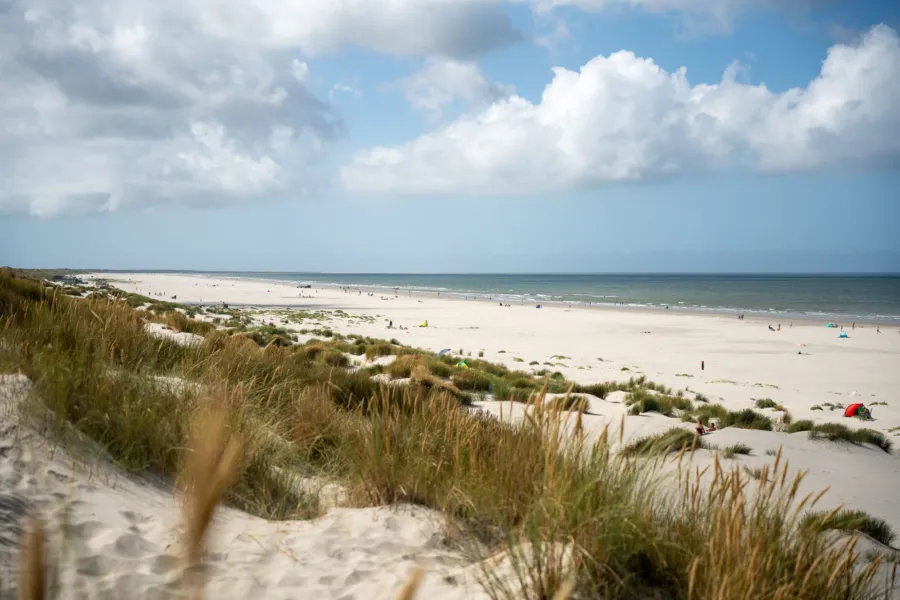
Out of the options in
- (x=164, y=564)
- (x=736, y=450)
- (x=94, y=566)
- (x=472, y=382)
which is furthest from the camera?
(x=472, y=382)

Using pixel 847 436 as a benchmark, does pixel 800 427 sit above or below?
below

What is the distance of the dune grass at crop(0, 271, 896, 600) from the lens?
8.36ft

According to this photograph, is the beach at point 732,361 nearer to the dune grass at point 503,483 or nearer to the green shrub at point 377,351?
the dune grass at point 503,483

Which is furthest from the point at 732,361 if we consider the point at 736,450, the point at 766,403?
the point at 736,450

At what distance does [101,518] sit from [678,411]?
1275 cm

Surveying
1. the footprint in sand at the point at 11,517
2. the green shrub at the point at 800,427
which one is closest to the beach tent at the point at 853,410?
the green shrub at the point at 800,427

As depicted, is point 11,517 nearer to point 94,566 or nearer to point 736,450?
point 94,566

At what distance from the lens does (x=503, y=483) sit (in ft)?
11.5

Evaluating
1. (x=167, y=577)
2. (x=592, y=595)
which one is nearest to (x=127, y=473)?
(x=167, y=577)

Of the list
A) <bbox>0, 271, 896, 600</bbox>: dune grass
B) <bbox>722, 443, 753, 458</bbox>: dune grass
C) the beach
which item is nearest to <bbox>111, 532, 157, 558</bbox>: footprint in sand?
<bbox>0, 271, 896, 600</bbox>: dune grass

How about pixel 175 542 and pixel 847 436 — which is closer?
pixel 175 542

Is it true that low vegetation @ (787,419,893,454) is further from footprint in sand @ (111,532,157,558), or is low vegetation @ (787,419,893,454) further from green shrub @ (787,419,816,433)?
footprint in sand @ (111,532,157,558)

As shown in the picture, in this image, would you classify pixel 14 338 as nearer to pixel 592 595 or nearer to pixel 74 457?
pixel 74 457

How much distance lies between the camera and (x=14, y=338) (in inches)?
197
